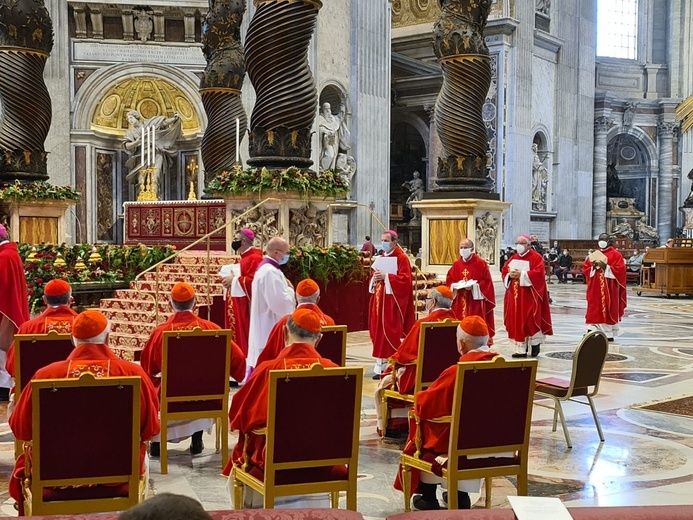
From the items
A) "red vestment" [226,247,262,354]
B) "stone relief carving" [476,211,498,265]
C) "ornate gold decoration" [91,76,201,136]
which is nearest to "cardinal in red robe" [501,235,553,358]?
"stone relief carving" [476,211,498,265]

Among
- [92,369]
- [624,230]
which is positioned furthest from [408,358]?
[624,230]

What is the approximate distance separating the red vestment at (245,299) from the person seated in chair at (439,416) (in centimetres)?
449

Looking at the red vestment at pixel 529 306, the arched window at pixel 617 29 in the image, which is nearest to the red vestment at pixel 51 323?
the red vestment at pixel 529 306

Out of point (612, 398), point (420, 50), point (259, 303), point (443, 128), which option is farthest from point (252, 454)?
point (420, 50)

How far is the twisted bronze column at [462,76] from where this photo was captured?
1371cm

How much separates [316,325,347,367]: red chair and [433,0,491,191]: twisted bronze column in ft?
26.9

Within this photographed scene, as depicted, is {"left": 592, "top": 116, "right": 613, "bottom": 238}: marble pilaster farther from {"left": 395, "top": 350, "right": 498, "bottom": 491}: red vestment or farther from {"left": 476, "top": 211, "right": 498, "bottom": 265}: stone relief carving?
{"left": 395, "top": 350, "right": 498, "bottom": 491}: red vestment

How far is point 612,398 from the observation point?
8.81 m

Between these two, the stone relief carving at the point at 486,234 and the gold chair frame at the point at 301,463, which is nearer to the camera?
the gold chair frame at the point at 301,463

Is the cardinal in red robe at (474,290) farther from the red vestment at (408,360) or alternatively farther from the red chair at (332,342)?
the red chair at (332,342)

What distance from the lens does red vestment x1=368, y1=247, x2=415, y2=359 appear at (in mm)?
9805

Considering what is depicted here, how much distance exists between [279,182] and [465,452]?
22.6 ft

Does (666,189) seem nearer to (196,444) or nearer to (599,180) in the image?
(599,180)

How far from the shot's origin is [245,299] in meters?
9.63
